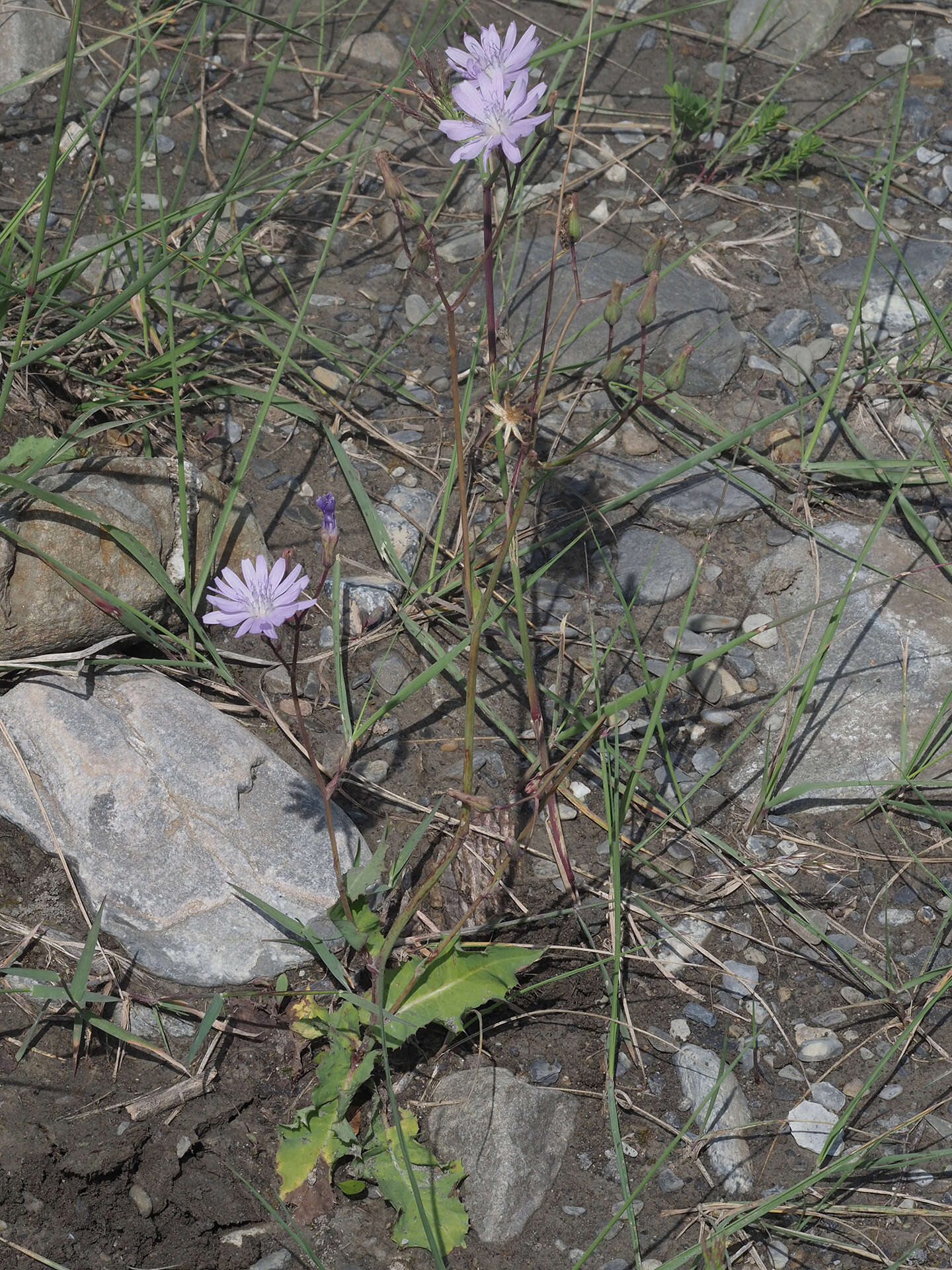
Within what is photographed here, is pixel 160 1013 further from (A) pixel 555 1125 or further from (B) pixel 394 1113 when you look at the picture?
(A) pixel 555 1125

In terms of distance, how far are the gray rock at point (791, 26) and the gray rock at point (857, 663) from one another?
2.03m

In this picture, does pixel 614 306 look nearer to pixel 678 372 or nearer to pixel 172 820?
pixel 678 372

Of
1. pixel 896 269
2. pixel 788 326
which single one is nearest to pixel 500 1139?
pixel 788 326

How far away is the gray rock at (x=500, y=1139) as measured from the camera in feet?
6.25

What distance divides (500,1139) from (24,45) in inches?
138

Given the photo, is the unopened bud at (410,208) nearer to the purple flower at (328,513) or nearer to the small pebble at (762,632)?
the purple flower at (328,513)

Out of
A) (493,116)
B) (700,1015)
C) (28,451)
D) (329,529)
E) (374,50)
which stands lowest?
(700,1015)

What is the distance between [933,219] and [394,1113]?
10.2ft

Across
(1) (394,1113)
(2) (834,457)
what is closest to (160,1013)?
(1) (394,1113)

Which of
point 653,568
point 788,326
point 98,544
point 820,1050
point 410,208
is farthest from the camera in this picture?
point 788,326

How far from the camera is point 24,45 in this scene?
11.1ft

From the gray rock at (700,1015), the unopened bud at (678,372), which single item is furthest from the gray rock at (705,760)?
the unopened bud at (678,372)

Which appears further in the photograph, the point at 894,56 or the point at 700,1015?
the point at 894,56

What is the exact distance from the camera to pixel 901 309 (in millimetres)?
3131
